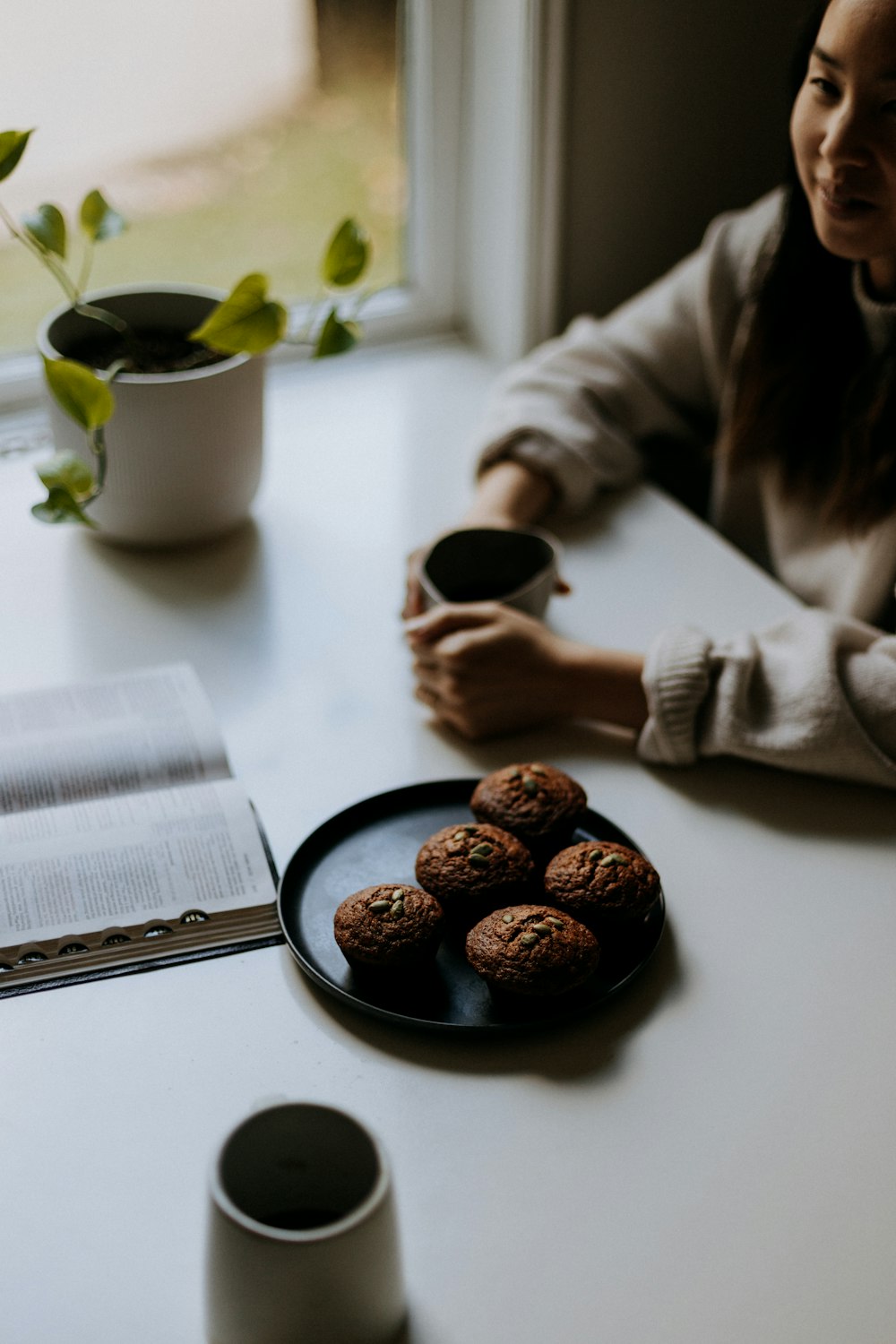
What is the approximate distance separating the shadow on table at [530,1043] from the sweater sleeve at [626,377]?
0.60m

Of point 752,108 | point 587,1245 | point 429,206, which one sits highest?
point 752,108

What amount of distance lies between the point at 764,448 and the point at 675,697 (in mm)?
407

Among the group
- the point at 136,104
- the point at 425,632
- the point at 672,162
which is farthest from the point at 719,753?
the point at 136,104

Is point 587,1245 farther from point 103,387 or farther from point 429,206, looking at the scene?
point 429,206

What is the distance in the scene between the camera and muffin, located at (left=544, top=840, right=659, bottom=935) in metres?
0.74

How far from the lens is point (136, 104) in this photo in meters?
1.56

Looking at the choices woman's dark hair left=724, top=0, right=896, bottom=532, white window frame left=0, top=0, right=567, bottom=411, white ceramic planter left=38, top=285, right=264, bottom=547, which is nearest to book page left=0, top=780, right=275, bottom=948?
white ceramic planter left=38, top=285, right=264, bottom=547

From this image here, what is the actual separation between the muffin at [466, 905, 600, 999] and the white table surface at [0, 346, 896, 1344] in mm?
36

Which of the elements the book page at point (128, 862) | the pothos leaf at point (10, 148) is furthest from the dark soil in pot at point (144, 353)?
the book page at point (128, 862)

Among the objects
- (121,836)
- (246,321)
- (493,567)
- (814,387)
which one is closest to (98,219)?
(246,321)

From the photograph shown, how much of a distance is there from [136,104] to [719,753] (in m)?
1.15

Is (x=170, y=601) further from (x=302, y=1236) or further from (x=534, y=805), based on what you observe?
(x=302, y=1236)

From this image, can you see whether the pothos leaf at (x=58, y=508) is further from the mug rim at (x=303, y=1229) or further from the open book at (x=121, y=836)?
the mug rim at (x=303, y=1229)

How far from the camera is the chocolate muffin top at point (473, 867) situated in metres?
0.75
